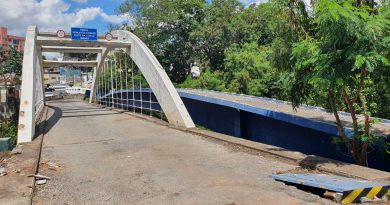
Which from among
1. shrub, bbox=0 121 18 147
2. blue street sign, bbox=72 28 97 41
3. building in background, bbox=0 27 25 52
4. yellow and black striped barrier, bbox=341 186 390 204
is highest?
building in background, bbox=0 27 25 52

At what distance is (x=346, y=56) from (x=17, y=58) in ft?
187

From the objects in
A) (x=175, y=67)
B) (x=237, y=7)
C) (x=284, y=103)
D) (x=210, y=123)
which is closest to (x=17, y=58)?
(x=175, y=67)

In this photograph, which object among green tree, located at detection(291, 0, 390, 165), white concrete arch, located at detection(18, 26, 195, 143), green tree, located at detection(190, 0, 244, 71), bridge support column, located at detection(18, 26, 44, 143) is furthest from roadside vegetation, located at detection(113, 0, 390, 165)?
green tree, located at detection(190, 0, 244, 71)

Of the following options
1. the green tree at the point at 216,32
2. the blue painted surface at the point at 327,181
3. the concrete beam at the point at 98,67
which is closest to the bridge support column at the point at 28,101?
the blue painted surface at the point at 327,181

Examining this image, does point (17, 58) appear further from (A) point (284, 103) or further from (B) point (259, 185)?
(B) point (259, 185)

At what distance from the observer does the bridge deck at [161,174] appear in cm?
587

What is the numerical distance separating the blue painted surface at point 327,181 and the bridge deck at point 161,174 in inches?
7.2

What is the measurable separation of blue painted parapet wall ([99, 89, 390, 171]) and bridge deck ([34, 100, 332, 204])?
1.89 metres

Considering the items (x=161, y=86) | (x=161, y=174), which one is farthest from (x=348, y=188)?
(x=161, y=86)

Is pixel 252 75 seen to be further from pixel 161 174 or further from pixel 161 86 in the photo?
pixel 161 174

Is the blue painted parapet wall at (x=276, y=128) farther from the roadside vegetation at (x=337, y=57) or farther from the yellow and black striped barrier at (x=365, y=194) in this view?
the yellow and black striped barrier at (x=365, y=194)

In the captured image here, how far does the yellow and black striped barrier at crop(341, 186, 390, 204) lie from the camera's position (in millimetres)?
5309

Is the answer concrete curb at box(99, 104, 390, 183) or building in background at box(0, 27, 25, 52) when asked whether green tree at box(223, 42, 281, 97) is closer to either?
concrete curb at box(99, 104, 390, 183)

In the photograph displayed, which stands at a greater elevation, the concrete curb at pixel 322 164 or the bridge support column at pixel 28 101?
the bridge support column at pixel 28 101
